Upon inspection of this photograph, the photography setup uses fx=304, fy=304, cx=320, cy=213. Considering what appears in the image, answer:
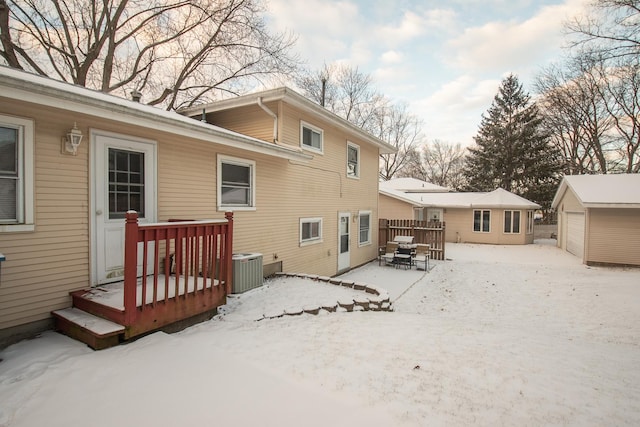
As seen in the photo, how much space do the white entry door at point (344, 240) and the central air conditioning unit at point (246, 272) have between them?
17.6 feet

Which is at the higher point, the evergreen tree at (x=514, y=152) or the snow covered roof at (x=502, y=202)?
the evergreen tree at (x=514, y=152)

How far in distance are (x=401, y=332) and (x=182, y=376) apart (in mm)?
3263

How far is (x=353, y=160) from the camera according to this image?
12391mm

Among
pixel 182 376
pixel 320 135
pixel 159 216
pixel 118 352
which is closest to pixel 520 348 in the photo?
pixel 182 376

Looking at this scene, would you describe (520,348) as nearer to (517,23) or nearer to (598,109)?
(517,23)

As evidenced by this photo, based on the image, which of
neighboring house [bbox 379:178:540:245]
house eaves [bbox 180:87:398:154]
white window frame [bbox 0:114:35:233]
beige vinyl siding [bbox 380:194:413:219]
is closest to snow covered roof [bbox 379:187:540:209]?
neighboring house [bbox 379:178:540:245]

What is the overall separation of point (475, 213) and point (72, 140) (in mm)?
22409

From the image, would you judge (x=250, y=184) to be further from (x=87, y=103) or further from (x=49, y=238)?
(x=49, y=238)

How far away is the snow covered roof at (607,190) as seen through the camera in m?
12.9

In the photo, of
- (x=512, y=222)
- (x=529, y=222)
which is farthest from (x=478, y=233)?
(x=529, y=222)

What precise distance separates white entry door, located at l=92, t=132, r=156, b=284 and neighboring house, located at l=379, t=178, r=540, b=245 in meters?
15.8

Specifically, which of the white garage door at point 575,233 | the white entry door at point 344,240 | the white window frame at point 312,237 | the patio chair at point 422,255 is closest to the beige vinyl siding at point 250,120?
the white window frame at point 312,237

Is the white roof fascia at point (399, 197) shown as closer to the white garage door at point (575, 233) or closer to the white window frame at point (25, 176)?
the white garage door at point (575, 233)

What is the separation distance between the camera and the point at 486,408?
112 inches
